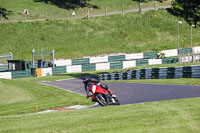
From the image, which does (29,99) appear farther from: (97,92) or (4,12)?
(4,12)

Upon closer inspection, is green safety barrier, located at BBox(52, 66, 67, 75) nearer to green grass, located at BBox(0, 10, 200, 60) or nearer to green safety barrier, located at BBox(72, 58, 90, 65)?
green safety barrier, located at BBox(72, 58, 90, 65)

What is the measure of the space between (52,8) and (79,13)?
4.74 m

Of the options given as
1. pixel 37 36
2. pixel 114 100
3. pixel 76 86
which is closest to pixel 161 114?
pixel 114 100

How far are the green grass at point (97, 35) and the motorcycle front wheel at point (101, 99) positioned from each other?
38029 millimetres

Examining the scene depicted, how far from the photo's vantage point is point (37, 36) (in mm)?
57406

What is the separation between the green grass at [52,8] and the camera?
62.7 meters

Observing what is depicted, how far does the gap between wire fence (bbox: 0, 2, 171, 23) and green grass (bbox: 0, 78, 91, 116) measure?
118 ft

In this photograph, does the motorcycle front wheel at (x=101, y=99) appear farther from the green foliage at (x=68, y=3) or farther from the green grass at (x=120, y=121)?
the green foliage at (x=68, y=3)

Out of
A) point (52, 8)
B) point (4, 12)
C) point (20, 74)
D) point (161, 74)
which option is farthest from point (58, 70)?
point (52, 8)

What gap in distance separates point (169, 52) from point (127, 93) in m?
28.1

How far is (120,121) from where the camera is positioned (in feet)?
36.1

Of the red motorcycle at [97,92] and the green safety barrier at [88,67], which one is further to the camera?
the green safety barrier at [88,67]

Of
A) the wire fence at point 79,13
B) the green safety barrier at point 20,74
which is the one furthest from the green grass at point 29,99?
the wire fence at point 79,13

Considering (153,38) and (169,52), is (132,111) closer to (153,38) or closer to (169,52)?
(169,52)
